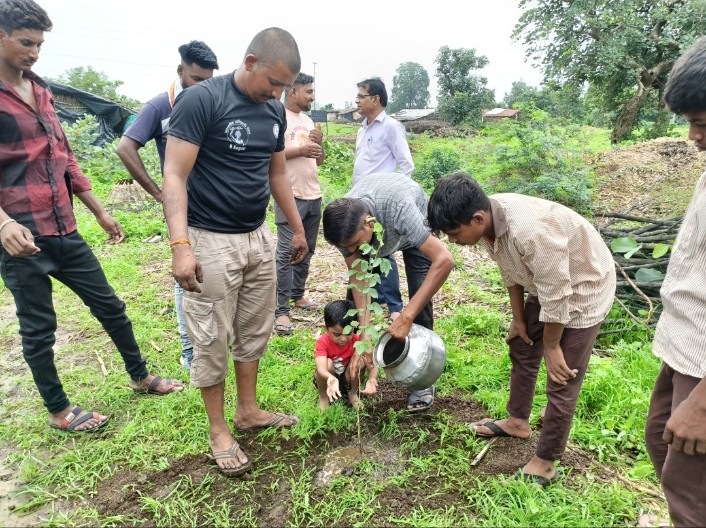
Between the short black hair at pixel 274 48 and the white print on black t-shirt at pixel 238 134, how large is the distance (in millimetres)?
325

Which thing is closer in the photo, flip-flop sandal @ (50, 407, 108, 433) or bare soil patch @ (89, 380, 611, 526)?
bare soil patch @ (89, 380, 611, 526)

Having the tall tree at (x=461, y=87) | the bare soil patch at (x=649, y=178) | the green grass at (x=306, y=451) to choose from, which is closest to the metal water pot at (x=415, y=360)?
the green grass at (x=306, y=451)

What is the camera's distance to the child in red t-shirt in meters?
2.87

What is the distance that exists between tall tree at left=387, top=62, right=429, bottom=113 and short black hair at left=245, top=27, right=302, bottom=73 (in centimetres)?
8604

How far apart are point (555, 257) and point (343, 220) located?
3.60 feet

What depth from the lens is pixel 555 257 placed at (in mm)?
1998

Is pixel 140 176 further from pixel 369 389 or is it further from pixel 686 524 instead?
pixel 686 524

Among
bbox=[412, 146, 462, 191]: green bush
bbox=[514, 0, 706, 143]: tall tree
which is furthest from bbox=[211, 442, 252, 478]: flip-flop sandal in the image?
bbox=[514, 0, 706, 143]: tall tree

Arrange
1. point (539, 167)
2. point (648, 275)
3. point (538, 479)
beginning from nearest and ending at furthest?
point (538, 479), point (648, 275), point (539, 167)

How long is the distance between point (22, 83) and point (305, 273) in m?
2.75

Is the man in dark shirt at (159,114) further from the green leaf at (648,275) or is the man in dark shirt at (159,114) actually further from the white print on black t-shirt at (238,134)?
the green leaf at (648,275)

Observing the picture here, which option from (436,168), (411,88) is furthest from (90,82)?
(411,88)

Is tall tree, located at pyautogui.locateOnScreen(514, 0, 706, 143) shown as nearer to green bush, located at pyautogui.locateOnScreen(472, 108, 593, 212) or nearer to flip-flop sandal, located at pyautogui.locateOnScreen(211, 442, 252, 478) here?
green bush, located at pyautogui.locateOnScreen(472, 108, 593, 212)

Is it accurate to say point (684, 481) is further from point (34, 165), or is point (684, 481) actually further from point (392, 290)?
point (34, 165)
